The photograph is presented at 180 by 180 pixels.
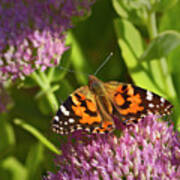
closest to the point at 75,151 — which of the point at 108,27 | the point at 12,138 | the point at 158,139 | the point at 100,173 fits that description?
the point at 100,173

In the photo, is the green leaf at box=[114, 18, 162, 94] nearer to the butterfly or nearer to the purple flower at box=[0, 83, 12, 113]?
the butterfly

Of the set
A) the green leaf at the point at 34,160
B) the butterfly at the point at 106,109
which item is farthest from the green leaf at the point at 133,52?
the green leaf at the point at 34,160

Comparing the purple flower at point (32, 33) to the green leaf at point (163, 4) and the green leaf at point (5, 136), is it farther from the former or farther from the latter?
the green leaf at point (5, 136)

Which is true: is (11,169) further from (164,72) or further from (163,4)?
(163,4)

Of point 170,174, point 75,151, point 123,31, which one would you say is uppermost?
point 123,31

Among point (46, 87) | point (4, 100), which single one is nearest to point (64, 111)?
point (46, 87)

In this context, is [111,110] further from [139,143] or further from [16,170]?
[16,170]
